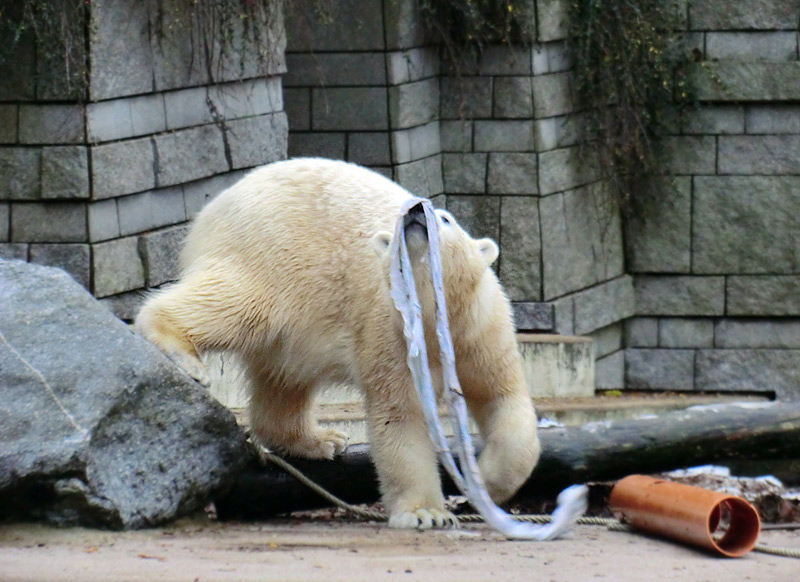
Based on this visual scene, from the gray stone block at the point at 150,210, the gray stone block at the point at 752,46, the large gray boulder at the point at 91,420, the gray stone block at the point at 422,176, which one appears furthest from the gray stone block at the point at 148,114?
the gray stone block at the point at 752,46

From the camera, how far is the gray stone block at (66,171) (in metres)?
5.24

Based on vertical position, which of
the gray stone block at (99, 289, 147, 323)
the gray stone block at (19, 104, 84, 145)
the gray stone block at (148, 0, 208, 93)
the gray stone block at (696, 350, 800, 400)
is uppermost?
the gray stone block at (148, 0, 208, 93)

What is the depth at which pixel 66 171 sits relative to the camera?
17.3ft

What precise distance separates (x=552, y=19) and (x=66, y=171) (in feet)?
10.8

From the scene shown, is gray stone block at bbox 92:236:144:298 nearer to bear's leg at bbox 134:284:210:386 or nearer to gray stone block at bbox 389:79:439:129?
bear's leg at bbox 134:284:210:386

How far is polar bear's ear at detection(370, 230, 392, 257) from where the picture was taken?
154 inches

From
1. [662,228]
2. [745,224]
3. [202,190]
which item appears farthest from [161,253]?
[745,224]

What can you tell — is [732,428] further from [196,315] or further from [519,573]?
[196,315]

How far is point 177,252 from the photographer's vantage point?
5.80 meters

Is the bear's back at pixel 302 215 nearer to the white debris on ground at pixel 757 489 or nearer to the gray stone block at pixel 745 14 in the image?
the white debris on ground at pixel 757 489

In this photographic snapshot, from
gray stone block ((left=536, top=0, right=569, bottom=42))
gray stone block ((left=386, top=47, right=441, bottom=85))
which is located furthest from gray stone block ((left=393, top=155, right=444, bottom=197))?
gray stone block ((left=536, top=0, right=569, bottom=42))

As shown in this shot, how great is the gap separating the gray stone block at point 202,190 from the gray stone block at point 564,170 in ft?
6.84

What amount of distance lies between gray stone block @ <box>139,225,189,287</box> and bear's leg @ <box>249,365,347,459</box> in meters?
1.17

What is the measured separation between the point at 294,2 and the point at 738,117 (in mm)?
3175
